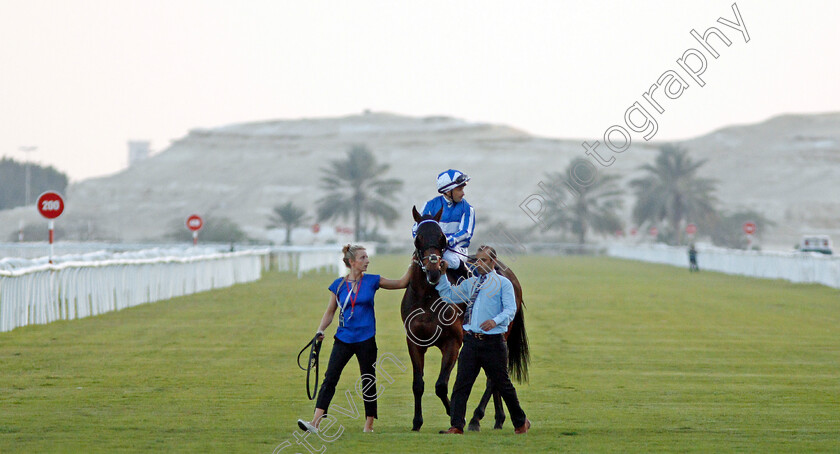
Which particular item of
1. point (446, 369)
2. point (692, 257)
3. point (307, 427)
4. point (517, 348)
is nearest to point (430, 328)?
point (446, 369)

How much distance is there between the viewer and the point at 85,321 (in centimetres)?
2086

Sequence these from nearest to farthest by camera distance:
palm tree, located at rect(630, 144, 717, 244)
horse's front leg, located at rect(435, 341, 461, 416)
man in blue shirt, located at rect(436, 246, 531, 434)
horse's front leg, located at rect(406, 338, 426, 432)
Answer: man in blue shirt, located at rect(436, 246, 531, 434) < horse's front leg, located at rect(406, 338, 426, 432) < horse's front leg, located at rect(435, 341, 461, 416) < palm tree, located at rect(630, 144, 717, 244)

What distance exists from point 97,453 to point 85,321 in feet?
44.8

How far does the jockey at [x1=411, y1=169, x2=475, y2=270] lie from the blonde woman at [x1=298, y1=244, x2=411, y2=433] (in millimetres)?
747

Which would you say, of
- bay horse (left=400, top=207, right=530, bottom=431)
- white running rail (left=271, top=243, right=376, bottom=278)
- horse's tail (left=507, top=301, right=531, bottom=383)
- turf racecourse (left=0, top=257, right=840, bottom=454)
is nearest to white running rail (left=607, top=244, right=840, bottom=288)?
turf racecourse (left=0, top=257, right=840, bottom=454)

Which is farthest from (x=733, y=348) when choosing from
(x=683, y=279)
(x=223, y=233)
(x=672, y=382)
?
(x=223, y=233)

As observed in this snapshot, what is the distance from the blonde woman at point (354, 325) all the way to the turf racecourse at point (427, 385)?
340 mm

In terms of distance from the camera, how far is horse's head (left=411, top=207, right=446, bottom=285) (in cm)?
881

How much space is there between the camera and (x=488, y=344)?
9000mm

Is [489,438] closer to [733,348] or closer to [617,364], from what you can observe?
[617,364]

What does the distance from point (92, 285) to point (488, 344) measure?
15.7 metres

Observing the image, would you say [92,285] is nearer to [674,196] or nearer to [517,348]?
[517,348]

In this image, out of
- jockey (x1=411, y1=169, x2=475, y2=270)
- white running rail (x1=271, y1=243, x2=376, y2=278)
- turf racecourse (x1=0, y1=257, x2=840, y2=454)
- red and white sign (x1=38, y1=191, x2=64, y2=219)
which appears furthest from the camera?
white running rail (x1=271, y1=243, x2=376, y2=278)

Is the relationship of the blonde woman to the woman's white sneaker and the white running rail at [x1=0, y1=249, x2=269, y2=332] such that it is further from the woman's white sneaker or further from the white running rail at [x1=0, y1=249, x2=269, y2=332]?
the white running rail at [x1=0, y1=249, x2=269, y2=332]
